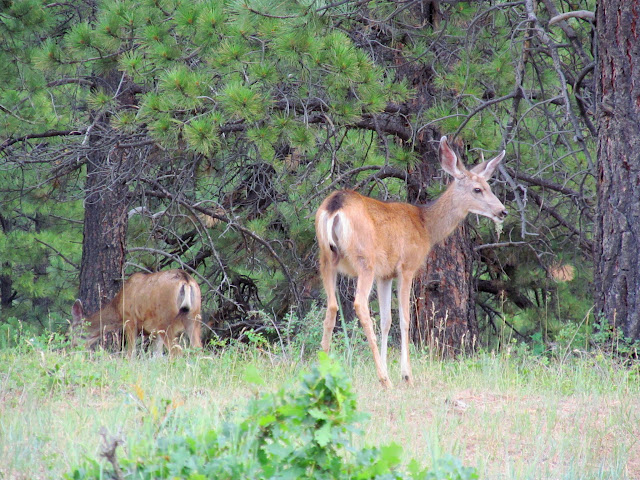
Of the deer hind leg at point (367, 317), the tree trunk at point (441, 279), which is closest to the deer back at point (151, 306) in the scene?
the tree trunk at point (441, 279)

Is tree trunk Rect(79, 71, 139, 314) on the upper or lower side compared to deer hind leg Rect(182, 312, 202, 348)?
upper

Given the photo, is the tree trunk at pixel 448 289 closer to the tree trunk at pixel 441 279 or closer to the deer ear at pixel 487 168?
the tree trunk at pixel 441 279

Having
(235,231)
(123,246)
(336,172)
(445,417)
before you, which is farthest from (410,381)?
(123,246)

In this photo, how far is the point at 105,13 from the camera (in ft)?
27.3

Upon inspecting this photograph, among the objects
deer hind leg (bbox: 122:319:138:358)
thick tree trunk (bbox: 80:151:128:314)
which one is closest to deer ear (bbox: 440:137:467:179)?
thick tree trunk (bbox: 80:151:128:314)

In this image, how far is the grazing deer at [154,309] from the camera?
34.2 ft

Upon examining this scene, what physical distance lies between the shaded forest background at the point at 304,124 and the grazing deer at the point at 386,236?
0.39 metres

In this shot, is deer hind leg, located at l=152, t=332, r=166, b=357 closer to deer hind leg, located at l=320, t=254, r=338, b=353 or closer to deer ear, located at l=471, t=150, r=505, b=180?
deer hind leg, located at l=320, t=254, r=338, b=353

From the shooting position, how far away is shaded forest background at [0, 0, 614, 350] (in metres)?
7.60

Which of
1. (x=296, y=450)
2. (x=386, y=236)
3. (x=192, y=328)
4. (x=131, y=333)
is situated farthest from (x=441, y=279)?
(x=296, y=450)

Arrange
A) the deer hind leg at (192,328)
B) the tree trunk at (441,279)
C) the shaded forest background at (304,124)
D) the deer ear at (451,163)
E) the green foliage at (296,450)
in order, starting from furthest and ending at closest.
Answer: the deer hind leg at (192,328) → the tree trunk at (441,279) → the deer ear at (451,163) → the shaded forest background at (304,124) → the green foliage at (296,450)

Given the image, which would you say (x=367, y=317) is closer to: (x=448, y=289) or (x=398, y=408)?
(x=398, y=408)

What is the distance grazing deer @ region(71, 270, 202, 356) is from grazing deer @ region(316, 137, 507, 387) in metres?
3.24

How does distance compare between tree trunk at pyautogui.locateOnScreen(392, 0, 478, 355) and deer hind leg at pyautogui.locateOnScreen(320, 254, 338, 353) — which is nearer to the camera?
deer hind leg at pyautogui.locateOnScreen(320, 254, 338, 353)
